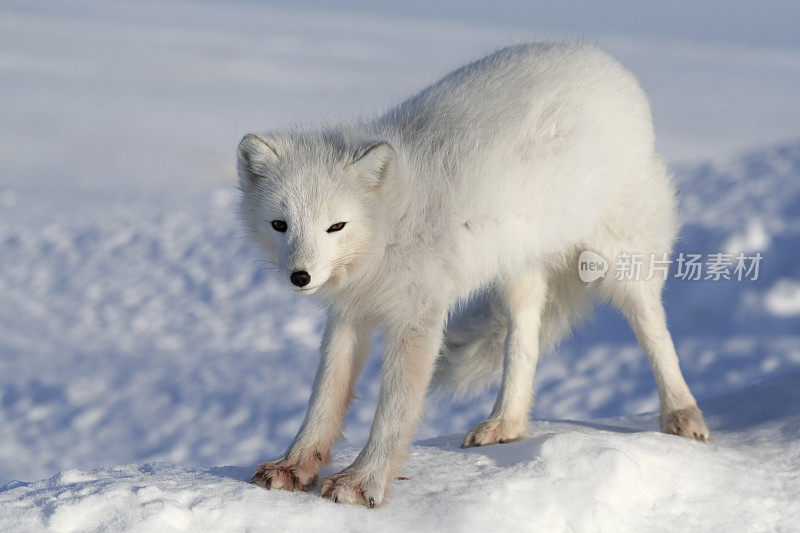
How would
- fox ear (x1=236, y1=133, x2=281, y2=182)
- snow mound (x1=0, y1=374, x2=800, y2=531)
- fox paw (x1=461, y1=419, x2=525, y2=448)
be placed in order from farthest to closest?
fox paw (x1=461, y1=419, x2=525, y2=448)
fox ear (x1=236, y1=133, x2=281, y2=182)
snow mound (x1=0, y1=374, x2=800, y2=531)

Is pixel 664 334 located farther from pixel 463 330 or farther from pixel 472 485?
pixel 472 485

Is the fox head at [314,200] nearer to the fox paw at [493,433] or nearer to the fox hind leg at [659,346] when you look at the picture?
the fox paw at [493,433]

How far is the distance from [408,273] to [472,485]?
23.6 inches

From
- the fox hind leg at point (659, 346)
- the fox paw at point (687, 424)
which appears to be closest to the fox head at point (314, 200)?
the fox hind leg at point (659, 346)

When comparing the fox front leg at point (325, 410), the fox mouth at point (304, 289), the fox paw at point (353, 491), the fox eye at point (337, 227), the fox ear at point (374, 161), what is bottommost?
the fox paw at point (353, 491)

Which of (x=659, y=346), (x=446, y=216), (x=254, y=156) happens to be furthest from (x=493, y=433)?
(x=254, y=156)

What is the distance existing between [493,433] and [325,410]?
770 mm

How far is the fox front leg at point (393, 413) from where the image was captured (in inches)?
87.2

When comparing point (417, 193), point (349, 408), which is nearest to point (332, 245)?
point (417, 193)

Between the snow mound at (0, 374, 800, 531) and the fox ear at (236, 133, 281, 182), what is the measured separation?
2.76 feet

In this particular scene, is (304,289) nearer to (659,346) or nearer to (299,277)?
(299,277)

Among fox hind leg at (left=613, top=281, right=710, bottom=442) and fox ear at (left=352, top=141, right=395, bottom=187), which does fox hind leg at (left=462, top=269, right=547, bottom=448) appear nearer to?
fox hind leg at (left=613, top=281, right=710, bottom=442)

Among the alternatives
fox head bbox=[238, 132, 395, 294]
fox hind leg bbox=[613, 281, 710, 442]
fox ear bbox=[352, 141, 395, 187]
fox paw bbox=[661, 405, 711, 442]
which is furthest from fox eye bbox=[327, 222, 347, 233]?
fox paw bbox=[661, 405, 711, 442]

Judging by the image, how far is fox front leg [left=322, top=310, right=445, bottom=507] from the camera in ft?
7.27
